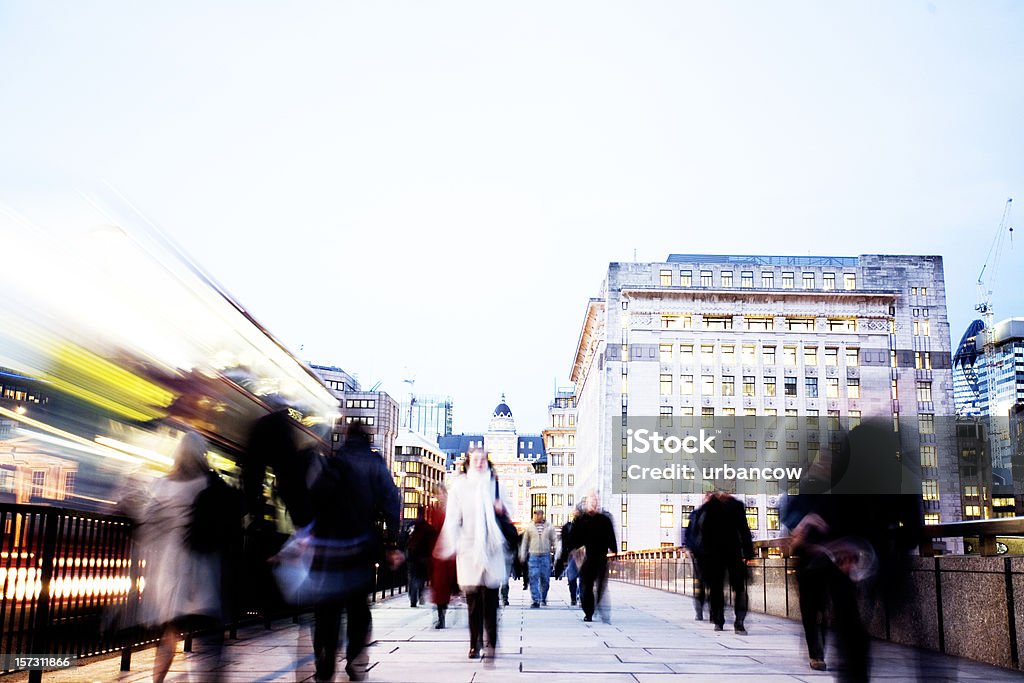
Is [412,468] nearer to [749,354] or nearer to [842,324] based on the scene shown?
[749,354]

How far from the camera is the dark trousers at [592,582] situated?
16.1m

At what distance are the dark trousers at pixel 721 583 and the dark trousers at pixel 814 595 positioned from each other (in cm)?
400

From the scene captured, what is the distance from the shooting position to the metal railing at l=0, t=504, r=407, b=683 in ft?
23.8

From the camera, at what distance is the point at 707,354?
8500 centimetres

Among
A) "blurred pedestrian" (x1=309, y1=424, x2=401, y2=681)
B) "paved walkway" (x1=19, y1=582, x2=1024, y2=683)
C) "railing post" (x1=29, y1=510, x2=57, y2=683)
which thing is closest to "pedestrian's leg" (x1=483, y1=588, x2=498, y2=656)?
"paved walkway" (x1=19, y1=582, x2=1024, y2=683)

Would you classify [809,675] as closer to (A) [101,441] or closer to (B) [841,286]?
(A) [101,441]

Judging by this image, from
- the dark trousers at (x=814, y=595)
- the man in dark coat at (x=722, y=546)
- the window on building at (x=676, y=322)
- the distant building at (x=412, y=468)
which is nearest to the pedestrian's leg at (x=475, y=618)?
the dark trousers at (x=814, y=595)

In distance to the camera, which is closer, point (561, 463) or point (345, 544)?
point (345, 544)

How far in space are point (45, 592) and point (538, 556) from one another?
1443 centimetres

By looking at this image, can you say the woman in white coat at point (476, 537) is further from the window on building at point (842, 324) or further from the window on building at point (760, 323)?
the window on building at point (842, 324)

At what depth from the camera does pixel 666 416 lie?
3287 inches

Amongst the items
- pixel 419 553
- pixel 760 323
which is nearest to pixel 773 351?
pixel 760 323

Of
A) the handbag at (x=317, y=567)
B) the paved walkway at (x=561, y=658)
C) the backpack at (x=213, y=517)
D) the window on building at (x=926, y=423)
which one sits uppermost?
the window on building at (x=926, y=423)

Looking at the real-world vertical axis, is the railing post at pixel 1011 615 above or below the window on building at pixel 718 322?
below
